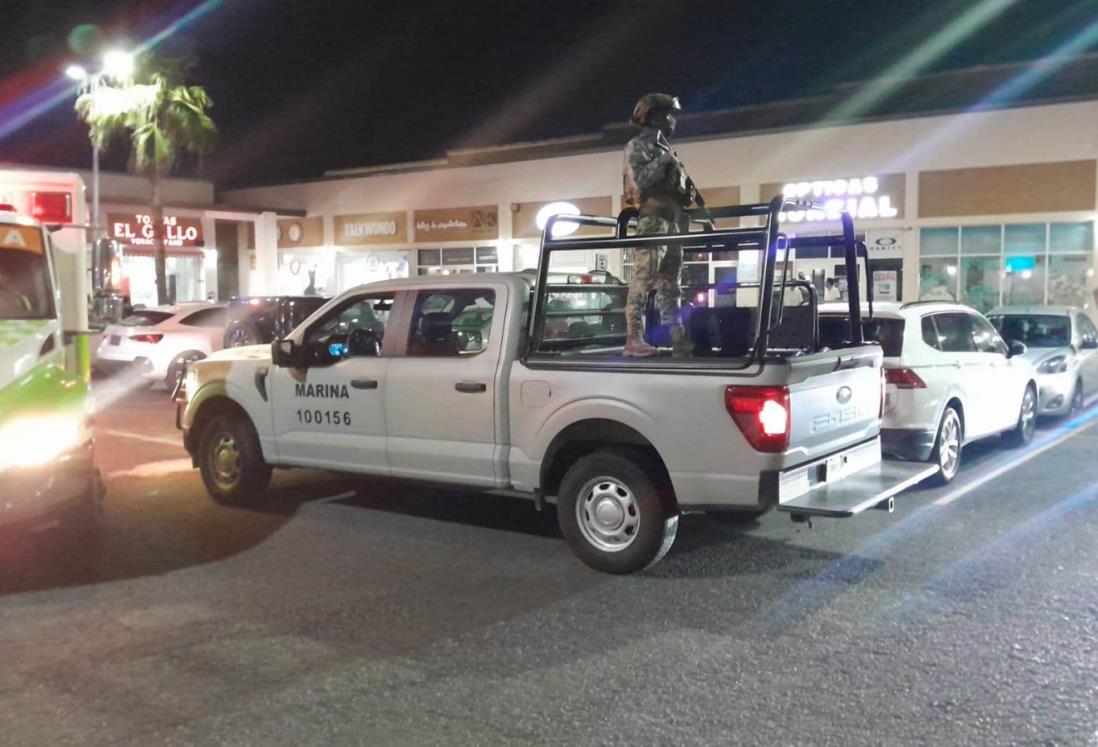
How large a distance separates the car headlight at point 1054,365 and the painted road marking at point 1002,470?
0.72m

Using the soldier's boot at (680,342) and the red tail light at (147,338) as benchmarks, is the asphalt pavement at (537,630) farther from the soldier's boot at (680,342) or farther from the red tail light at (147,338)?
the red tail light at (147,338)

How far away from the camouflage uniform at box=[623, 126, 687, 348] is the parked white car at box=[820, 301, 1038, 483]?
53.2 inches

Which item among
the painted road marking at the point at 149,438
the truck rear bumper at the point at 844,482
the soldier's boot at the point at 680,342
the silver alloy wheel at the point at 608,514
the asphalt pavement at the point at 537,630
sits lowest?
the asphalt pavement at the point at 537,630

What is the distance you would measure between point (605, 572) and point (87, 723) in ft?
10.0

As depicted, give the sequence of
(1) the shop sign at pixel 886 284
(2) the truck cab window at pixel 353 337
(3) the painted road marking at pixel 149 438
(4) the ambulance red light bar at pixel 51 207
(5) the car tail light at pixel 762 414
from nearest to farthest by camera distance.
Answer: (5) the car tail light at pixel 762 414, (2) the truck cab window at pixel 353 337, (4) the ambulance red light bar at pixel 51 207, (3) the painted road marking at pixel 149 438, (1) the shop sign at pixel 886 284

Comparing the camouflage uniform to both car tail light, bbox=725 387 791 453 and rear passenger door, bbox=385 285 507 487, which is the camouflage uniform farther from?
car tail light, bbox=725 387 791 453

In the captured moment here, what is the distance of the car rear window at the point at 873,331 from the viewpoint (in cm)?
821

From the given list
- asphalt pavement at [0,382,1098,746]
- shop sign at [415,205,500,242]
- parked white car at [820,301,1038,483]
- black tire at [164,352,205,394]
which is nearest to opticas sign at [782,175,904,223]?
shop sign at [415,205,500,242]

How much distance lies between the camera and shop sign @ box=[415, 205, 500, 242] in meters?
30.8

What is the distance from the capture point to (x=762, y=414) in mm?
5605

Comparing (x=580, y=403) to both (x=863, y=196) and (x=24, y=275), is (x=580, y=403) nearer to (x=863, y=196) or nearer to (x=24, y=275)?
(x=24, y=275)

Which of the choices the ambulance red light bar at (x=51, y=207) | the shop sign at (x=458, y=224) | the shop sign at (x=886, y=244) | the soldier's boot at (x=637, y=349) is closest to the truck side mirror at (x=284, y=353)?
the ambulance red light bar at (x=51, y=207)

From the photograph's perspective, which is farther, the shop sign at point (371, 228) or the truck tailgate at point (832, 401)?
the shop sign at point (371, 228)

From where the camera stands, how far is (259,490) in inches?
325
